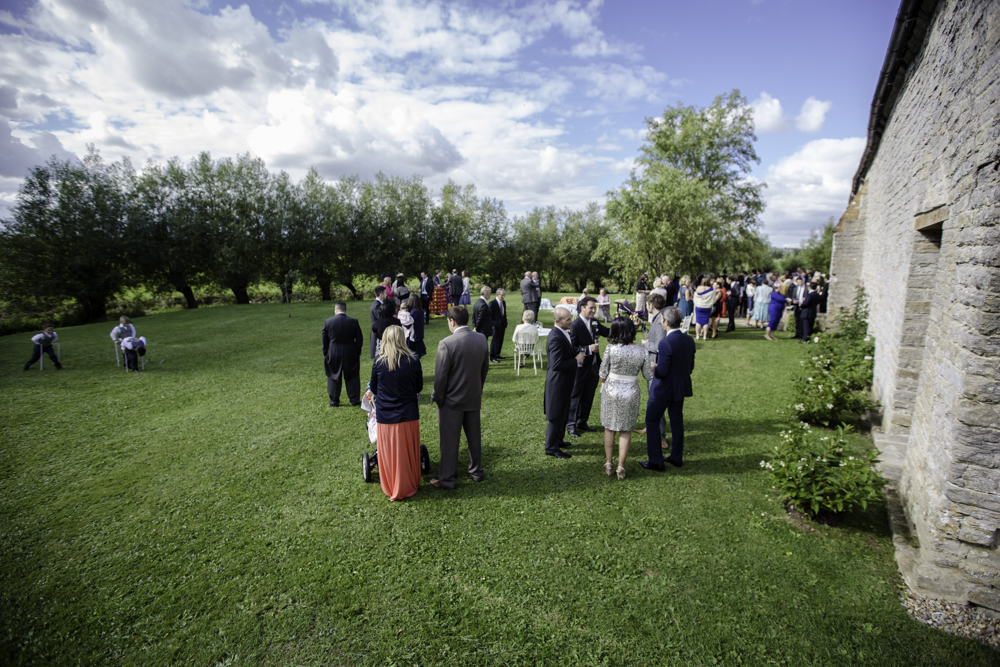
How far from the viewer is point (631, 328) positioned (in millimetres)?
4820

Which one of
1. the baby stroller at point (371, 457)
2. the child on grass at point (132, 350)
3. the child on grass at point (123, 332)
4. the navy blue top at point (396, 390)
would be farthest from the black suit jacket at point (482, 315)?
the child on grass at point (123, 332)

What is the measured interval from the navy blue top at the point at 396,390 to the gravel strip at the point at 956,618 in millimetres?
4498

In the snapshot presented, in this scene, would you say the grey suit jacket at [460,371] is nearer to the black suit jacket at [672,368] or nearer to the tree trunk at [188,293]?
the black suit jacket at [672,368]

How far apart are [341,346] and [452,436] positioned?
3.57 meters

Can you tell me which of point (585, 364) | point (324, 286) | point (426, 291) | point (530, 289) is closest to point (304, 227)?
point (324, 286)

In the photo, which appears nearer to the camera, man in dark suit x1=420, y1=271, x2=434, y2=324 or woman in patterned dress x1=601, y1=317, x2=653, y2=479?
woman in patterned dress x1=601, y1=317, x2=653, y2=479

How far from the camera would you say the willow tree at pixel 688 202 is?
20188 mm

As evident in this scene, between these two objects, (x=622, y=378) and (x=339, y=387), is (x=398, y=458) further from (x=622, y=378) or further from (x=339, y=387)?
(x=339, y=387)

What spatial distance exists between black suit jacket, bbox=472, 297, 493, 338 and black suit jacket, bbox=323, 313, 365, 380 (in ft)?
8.65

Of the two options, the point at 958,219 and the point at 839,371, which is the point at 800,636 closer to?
the point at 958,219

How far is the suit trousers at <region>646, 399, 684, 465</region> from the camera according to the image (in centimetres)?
524

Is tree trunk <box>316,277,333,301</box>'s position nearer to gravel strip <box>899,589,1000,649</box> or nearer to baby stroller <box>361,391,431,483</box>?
baby stroller <box>361,391,431,483</box>

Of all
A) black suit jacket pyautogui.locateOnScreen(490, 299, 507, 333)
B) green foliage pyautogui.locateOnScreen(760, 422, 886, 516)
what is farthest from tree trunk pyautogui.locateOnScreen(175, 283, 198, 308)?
green foliage pyautogui.locateOnScreen(760, 422, 886, 516)

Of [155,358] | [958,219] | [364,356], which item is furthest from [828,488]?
[155,358]
